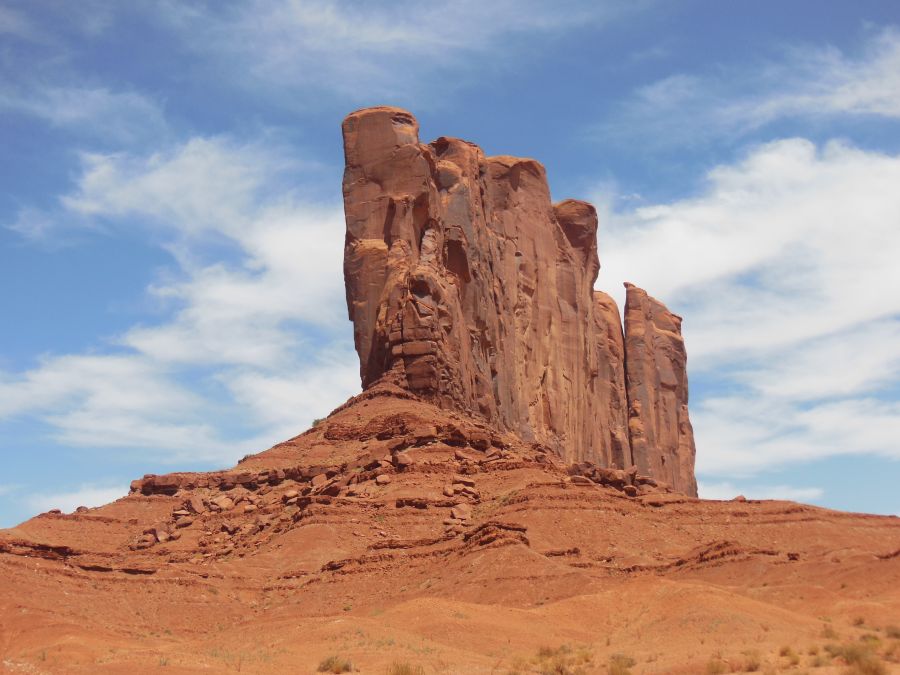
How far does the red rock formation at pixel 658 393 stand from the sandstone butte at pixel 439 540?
2407 centimetres

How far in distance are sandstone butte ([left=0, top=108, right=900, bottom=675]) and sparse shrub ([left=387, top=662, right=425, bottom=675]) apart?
105 mm

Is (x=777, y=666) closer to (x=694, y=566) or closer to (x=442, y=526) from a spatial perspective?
(x=694, y=566)

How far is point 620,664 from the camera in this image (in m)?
32.6

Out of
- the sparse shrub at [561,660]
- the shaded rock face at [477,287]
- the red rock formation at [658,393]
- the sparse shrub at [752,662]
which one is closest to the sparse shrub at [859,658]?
the sparse shrub at [752,662]

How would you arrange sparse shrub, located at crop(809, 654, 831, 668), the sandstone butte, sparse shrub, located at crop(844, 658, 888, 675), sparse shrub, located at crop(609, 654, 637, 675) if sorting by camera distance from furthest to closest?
the sandstone butte
sparse shrub, located at crop(609, 654, 637, 675)
sparse shrub, located at crop(809, 654, 831, 668)
sparse shrub, located at crop(844, 658, 888, 675)

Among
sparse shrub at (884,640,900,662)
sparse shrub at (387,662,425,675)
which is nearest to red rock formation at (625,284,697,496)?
sparse shrub at (884,640,900,662)

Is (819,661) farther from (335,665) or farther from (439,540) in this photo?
(439,540)

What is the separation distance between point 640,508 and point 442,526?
30.8ft

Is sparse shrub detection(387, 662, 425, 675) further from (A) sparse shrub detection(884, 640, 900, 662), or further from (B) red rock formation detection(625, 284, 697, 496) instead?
(B) red rock formation detection(625, 284, 697, 496)

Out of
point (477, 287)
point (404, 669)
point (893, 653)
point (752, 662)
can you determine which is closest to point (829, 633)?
point (893, 653)

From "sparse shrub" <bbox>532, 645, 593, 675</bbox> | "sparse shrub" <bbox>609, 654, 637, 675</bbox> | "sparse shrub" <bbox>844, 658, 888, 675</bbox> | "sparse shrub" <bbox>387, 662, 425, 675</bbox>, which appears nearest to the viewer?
"sparse shrub" <bbox>844, 658, 888, 675</bbox>

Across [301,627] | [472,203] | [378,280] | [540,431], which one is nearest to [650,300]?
[540,431]

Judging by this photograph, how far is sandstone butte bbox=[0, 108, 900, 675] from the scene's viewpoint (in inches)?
1448

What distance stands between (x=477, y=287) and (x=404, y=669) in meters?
55.1
